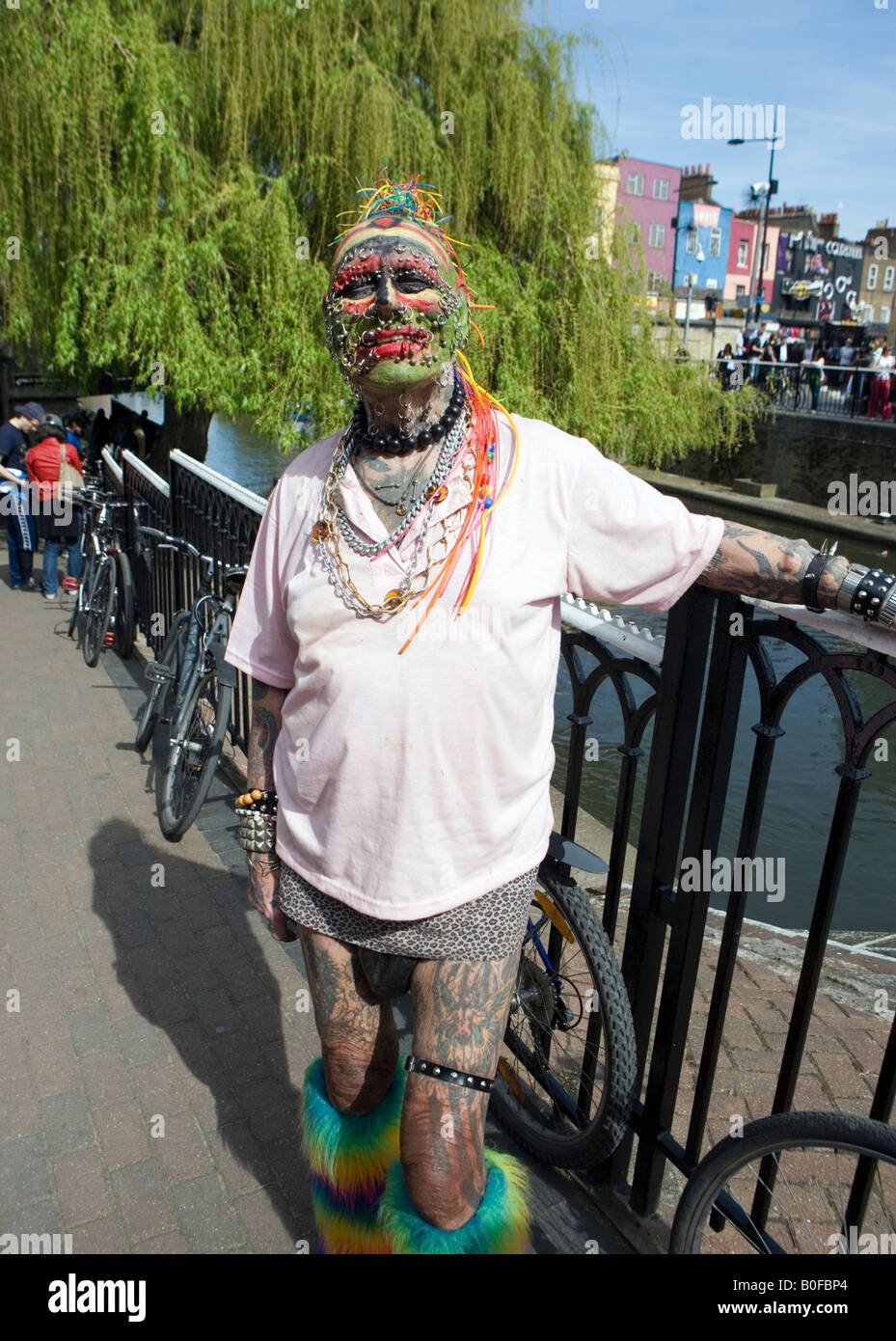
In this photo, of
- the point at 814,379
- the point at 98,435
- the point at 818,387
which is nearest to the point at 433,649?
the point at 98,435

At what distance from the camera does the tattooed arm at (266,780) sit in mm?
2131

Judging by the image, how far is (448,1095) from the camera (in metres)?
1.84

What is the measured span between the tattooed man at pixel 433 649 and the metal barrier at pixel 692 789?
0.57ft

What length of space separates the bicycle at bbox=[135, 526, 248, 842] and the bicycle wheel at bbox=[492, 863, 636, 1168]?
2.09 meters

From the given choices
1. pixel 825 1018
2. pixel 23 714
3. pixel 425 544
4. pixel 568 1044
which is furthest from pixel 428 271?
pixel 23 714

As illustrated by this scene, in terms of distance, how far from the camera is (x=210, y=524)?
522 centimetres

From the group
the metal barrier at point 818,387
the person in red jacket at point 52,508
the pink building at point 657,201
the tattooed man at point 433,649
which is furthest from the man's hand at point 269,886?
the pink building at point 657,201

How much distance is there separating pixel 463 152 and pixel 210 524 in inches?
329

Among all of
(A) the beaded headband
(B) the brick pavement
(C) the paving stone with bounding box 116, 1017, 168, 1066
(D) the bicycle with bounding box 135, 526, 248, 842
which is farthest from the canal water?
(A) the beaded headband

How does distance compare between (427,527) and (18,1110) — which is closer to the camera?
(427,527)

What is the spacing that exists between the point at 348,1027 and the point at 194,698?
3.05 metres

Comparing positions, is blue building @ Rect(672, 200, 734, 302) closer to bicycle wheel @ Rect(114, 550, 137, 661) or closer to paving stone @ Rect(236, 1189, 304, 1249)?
bicycle wheel @ Rect(114, 550, 137, 661)

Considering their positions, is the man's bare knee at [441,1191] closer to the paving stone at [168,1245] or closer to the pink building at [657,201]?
the paving stone at [168,1245]

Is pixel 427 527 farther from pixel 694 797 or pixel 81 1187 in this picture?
pixel 81 1187
